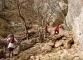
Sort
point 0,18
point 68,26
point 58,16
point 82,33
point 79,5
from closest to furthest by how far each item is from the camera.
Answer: point 82,33
point 79,5
point 68,26
point 58,16
point 0,18

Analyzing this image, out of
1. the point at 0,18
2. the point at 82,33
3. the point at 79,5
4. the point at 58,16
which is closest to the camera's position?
the point at 82,33

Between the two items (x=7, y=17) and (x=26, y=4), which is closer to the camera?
(x=7, y=17)

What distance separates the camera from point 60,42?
765 inches

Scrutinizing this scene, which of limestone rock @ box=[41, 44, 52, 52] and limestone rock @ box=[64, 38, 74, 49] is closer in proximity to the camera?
limestone rock @ box=[64, 38, 74, 49]

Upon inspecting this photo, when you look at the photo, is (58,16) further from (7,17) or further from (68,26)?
(7,17)

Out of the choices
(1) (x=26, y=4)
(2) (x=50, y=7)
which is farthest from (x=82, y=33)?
(1) (x=26, y=4)

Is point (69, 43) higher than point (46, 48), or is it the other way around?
point (69, 43)

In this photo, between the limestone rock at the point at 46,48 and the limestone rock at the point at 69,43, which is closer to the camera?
the limestone rock at the point at 69,43

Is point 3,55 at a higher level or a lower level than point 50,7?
lower

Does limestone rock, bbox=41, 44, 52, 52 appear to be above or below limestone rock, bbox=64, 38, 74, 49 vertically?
below

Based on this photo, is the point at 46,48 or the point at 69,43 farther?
the point at 46,48

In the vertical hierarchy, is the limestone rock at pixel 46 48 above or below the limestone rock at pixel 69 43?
below

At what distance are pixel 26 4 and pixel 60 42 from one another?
2325 centimetres

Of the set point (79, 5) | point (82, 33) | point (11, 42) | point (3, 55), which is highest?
point (79, 5)
